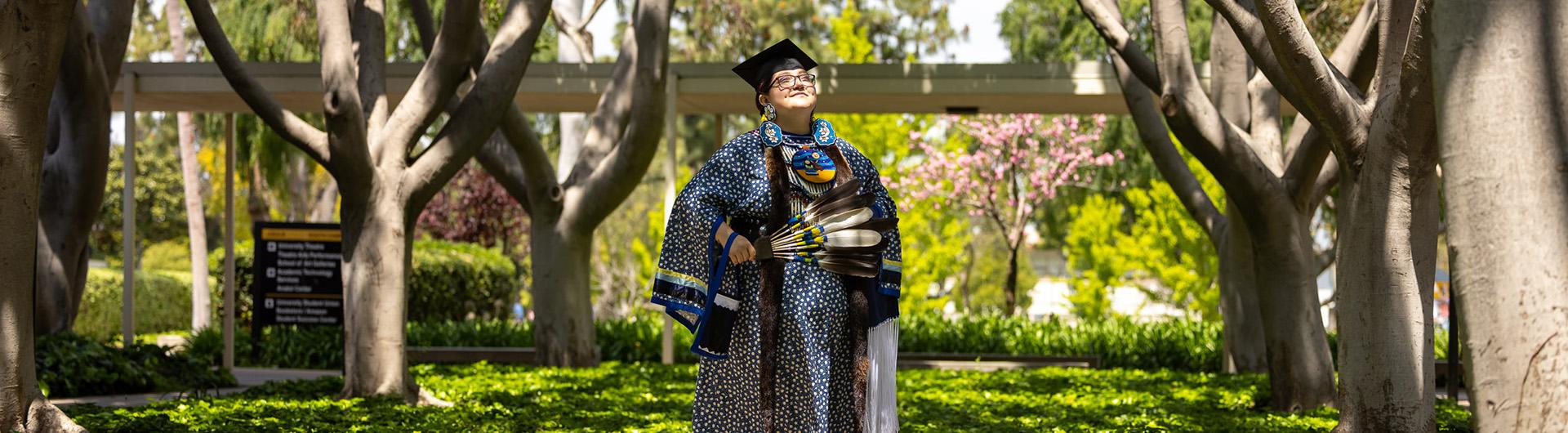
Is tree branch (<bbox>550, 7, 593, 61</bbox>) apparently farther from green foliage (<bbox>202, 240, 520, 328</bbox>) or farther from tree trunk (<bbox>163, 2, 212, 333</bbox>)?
tree trunk (<bbox>163, 2, 212, 333</bbox>)

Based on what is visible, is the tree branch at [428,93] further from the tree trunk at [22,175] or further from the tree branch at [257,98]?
the tree trunk at [22,175]

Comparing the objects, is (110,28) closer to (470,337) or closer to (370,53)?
(370,53)

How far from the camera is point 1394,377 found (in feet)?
19.5

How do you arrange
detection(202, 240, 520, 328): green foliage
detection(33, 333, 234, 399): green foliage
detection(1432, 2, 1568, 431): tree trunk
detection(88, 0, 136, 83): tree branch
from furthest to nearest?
detection(202, 240, 520, 328): green foliage, detection(88, 0, 136, 83): tree branch, detection(33, 333, 234, 399): green foliage, detection(1432, 2, 1568, 431): tree trunk

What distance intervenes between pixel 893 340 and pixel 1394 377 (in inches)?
91.5

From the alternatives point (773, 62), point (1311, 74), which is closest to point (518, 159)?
point (773, 62)

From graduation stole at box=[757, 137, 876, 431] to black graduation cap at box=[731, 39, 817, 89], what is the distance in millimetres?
278

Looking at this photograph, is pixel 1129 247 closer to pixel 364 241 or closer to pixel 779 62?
pixel 364 241

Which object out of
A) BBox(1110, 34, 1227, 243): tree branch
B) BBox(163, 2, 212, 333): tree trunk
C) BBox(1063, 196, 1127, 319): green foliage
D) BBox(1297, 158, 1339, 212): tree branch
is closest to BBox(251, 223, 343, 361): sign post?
BBox(1110, 34, 1227, 243): tree branch

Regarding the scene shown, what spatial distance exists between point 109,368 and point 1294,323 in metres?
7.71

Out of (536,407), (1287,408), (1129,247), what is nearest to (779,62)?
(536,407)

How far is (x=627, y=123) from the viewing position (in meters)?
11.6

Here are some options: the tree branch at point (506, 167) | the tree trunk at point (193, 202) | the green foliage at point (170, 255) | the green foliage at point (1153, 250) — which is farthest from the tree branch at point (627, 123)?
the green foliage at point (170, 255)

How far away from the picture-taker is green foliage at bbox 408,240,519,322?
1938 cm
